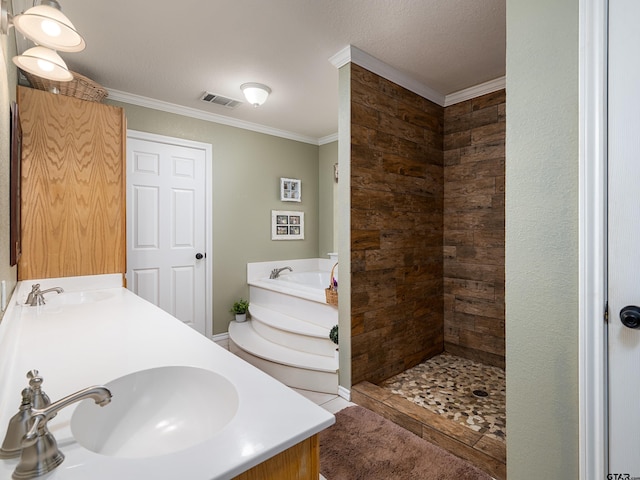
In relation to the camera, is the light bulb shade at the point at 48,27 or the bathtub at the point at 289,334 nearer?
the light bulb shade at the point at 48,27

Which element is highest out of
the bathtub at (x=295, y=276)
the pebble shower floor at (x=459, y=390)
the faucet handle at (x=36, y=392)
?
the faucet handle at (x=36, y=392)

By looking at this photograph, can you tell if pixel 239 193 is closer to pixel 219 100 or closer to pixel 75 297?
pixel 219 100

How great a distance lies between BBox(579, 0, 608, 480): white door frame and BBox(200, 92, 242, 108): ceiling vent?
2.74 metres

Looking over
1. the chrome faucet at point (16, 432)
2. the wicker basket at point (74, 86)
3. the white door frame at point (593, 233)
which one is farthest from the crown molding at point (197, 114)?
the white door frame at point (593, 233)

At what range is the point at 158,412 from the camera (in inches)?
35.7

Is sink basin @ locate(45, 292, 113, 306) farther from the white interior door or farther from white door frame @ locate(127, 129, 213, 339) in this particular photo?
the white interior door

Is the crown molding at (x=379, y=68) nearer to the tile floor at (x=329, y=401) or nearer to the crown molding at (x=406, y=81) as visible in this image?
the crown molding at (x=406, y=81)

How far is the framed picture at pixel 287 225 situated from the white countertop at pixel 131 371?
2424mm

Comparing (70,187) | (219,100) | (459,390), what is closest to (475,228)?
(459,390)

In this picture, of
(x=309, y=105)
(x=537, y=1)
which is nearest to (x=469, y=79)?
(x=309, y=105)

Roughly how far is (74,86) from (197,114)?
3.97 feet

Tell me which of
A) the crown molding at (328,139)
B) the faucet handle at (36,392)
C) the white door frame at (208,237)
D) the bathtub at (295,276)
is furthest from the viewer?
the crown molding at (328,139)

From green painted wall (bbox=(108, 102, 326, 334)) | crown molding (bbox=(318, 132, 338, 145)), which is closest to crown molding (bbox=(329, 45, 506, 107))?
crown molding (bbox=(318, 132, 338, 145))

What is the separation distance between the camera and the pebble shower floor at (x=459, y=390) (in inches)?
79.0
